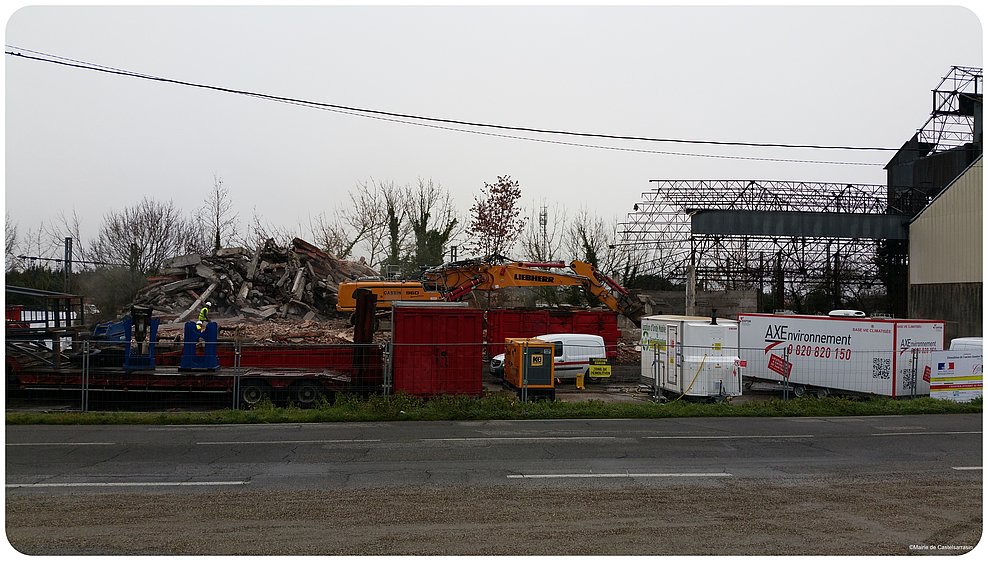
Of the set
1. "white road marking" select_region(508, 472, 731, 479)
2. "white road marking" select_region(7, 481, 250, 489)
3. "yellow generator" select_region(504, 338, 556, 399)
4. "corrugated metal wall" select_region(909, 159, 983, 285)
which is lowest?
"white road marking" select_region(7, 481, 250, 489)

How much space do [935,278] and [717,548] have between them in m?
38.3

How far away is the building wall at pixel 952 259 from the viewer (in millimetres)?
35969

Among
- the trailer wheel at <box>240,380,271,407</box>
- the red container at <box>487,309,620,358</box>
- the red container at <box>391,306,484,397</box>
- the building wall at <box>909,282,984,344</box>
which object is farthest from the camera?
the building wall at <box>909,282,984,344</box>

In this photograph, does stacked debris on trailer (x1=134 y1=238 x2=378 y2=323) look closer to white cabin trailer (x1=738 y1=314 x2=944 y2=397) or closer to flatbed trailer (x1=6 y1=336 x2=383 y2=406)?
flatbed trailer (x1=6 y1=336 x2=383 y2=406)

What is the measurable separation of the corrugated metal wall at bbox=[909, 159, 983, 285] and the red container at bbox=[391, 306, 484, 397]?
28.9 metres

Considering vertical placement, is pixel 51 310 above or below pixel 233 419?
above

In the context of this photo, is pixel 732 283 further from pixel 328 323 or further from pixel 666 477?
pixel 666 477

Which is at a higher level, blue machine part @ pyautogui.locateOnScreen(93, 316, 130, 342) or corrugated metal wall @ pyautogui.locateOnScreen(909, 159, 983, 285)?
corrugated metal wall @ pyautogui.locateOnScreen(909, 159, 983, 285)

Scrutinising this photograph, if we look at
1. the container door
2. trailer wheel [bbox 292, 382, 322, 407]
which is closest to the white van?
the container door

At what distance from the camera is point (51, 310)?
61.7 feet

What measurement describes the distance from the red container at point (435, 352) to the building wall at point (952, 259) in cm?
2709

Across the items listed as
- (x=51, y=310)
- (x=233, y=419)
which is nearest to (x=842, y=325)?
(x=233, y=419)

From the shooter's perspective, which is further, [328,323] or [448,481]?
[328,323]

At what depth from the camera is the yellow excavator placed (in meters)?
27.4
